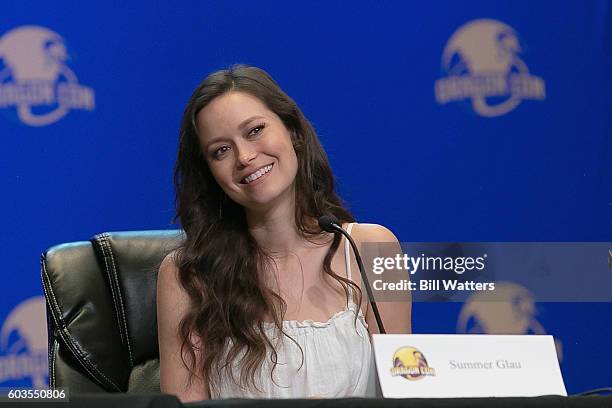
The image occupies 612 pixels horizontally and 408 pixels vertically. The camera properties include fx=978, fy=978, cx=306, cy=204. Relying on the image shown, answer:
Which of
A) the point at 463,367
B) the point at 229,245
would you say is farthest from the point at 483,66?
the point at 463,367

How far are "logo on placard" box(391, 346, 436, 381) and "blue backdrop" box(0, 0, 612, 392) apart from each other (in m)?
1.89

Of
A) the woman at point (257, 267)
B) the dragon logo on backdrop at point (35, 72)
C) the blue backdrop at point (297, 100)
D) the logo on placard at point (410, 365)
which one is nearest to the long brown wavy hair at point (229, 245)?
the woman at point (257, 267)

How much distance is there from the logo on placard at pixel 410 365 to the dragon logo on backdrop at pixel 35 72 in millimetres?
2136

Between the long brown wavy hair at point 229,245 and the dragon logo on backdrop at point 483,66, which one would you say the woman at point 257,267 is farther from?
the dragon logo on backdrop at point 483,66

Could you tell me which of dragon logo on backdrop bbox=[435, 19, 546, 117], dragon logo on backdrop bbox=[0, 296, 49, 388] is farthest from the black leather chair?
dragon logo on backdrop bbox=[435, 19, 546, 117]

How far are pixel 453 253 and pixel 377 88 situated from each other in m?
1.29

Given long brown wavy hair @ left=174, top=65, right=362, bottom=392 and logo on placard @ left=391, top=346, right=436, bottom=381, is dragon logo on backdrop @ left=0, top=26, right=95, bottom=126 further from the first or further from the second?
logo on placard @ left=391, top=346, right=436, bottom=381

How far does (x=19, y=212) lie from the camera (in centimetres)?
325

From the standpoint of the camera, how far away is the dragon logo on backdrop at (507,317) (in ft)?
10.8

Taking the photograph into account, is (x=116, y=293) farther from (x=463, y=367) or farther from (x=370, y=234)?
(x=463, y=367)

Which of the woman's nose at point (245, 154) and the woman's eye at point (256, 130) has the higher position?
the woman's eye at point (256, 130)

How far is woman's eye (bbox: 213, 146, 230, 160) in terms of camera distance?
208cm

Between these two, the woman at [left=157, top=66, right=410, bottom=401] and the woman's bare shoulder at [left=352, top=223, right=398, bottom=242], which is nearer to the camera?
the woman at [left=157, top=66, right=410, bottom=401]

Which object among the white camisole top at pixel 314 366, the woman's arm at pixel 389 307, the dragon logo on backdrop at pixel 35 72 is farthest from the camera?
the dragon logo on backdrop at pixel 35 72
